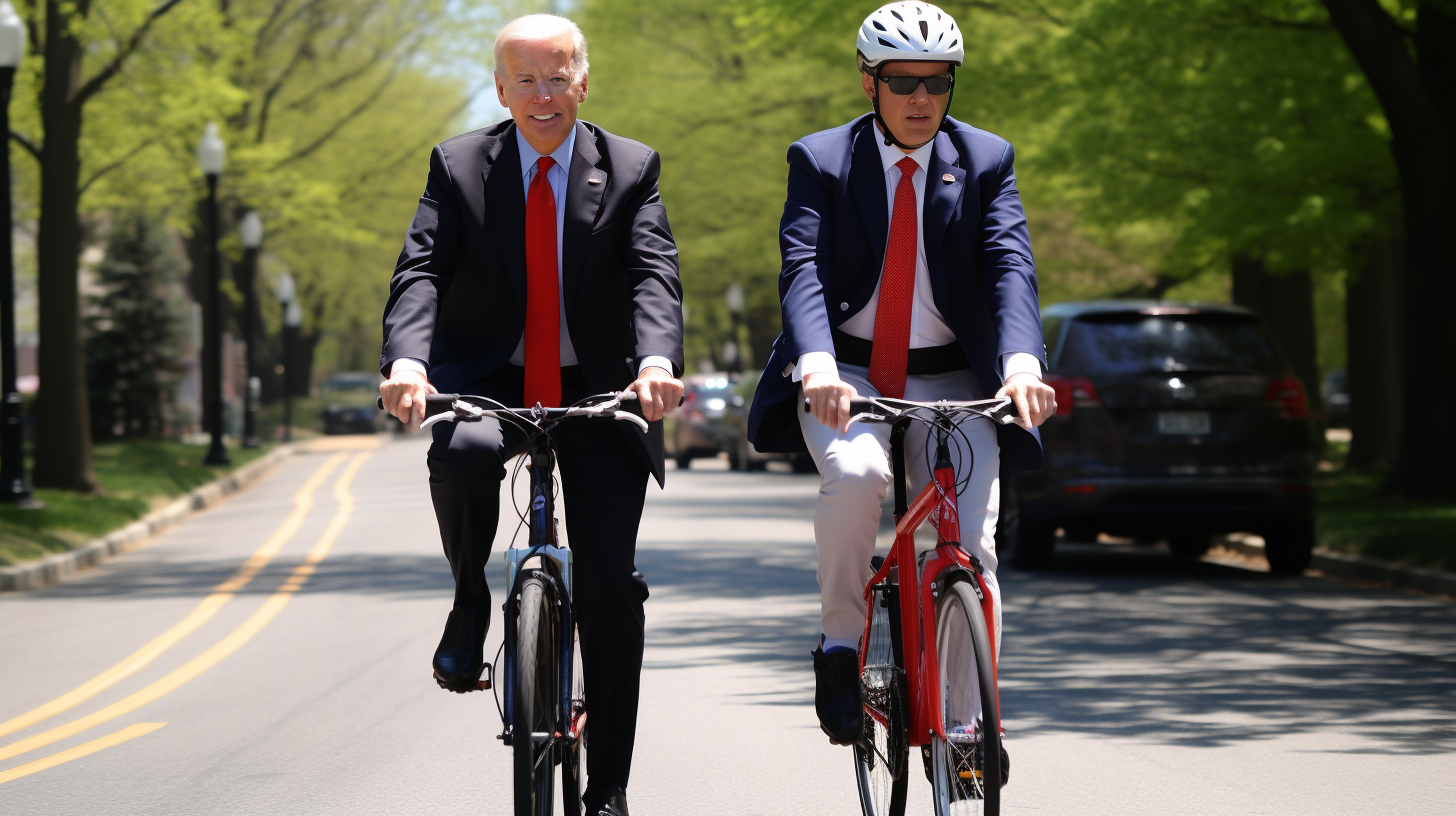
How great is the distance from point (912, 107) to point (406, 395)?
4.94 feet

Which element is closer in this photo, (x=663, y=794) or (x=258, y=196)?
(x=663, y=794)

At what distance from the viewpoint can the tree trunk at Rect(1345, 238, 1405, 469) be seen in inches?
914

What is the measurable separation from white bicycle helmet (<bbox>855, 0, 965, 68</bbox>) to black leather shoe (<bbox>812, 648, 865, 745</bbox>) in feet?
4.98

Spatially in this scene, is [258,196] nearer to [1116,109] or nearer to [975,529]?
[1116,109]

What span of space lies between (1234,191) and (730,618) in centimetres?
1090

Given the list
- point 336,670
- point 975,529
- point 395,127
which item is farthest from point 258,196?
point 975,529

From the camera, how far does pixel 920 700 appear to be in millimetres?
4477

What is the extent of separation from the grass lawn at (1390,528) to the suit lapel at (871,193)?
835 centimetres

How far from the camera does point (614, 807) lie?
475 cm

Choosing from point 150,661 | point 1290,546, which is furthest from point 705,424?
point 150,661

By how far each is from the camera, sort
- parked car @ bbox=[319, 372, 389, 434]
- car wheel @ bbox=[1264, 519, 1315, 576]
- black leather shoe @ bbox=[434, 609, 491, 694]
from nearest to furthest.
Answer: black leather shoe @ bbox=[434, 609, 491, 694] < car wheel @ bbox=[1264, 519, 1315, 576] < parked car @ bbox=[319, 372, 389, 434]

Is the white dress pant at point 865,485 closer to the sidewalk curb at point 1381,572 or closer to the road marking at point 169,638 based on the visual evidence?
the road marking at point 169,638

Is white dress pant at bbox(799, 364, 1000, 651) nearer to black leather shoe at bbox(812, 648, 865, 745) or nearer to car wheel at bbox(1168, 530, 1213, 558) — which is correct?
black leather shoe at bbox(812, 648, 865, 745)

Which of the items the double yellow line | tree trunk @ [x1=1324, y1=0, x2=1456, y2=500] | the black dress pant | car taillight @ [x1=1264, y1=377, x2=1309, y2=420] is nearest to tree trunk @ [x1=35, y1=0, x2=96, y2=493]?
the double yellow line
